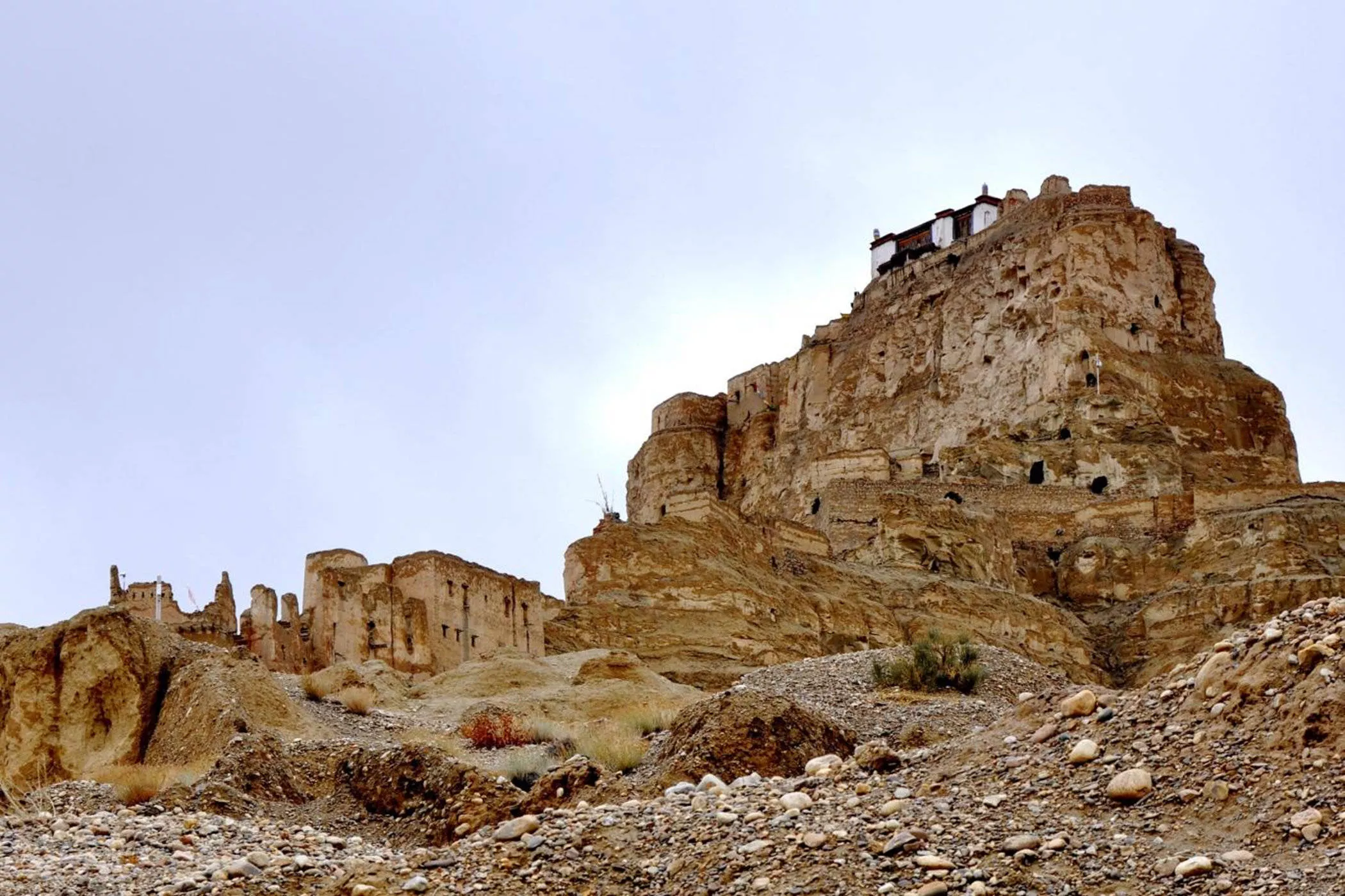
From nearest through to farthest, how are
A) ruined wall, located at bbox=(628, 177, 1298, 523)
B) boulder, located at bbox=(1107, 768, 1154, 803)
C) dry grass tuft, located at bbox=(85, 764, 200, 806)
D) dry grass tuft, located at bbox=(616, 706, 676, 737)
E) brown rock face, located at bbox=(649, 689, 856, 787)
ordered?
boulder, located at bbox=(1107, 768, 1154, 803), brown rock face, located at bbox=(649, 689, 856, 787), dry grass tuft, located at bbox=(85, 764, 200, 806), dry grass tuft, located at bbox=(616, 706, 676, 737), ruined wall, located at bbox=(628, 177, 1298, 523)

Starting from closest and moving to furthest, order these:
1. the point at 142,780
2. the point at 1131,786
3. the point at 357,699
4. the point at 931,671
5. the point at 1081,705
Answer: the point at 1131,786 → the point at 1081,705 → the point at 142,780 → the point at 931,671 → the point at 357,699

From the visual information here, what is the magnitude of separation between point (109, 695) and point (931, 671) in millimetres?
9877

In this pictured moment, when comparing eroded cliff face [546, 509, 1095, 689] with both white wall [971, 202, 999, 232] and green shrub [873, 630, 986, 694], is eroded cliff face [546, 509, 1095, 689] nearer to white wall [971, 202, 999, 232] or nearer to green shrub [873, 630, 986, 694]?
green shrub [873, 630, 986, 694]

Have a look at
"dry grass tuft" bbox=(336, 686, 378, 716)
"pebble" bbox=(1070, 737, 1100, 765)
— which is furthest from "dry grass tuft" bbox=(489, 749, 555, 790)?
"dry grass tuft" bbox=(336, 686, 378, 716)

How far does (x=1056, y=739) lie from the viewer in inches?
476

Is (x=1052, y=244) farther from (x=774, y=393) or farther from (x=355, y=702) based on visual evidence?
(x=355, y=702)

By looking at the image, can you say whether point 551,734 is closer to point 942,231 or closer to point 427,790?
point 427,790

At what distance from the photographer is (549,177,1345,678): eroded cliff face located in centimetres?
4397

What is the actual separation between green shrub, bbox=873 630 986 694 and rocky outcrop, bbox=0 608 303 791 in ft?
23.3

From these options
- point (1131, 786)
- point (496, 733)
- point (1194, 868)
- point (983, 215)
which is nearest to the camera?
point (1194, 868)

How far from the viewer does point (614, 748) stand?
17.1 m

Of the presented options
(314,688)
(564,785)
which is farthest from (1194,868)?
(314,688)

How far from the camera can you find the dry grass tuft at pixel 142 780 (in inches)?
636

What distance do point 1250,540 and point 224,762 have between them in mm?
42280
